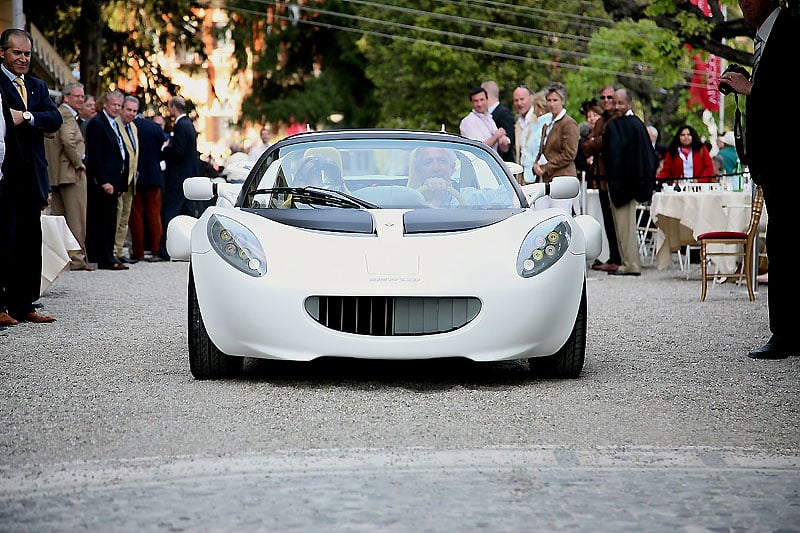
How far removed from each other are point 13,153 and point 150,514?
246 inches

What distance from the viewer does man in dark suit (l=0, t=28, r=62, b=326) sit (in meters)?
9.98

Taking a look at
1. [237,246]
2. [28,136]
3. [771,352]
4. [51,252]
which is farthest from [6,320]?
[771,352]

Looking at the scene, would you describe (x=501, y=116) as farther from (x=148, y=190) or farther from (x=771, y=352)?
(x=771, y=352)

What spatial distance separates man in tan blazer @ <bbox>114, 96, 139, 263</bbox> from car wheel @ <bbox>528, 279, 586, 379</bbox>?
10.7 metres

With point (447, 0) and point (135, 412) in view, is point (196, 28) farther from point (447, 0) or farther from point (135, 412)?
point (135, 412)

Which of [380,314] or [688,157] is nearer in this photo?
[380,314]

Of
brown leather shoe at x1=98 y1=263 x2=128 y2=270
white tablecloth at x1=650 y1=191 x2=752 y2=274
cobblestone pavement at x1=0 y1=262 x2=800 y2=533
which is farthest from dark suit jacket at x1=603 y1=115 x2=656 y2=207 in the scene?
cobblestone pavement at x1=0 y1=262 x2=800 y2=533

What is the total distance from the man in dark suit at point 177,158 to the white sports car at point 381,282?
11556 millimetres

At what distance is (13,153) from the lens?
10.0 metres

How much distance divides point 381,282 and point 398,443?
4.75 feet

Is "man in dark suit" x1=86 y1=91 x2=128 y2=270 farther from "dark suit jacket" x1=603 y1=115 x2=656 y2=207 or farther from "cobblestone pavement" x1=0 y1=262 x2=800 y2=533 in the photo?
"cobblestone pavement" x1=0 y1=262 x2=800 y2=533

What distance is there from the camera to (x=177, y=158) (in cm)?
1934

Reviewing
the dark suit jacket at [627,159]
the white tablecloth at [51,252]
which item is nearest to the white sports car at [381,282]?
the white tablecloth at [51,252]

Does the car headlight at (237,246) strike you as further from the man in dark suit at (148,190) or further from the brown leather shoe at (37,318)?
the man in dark suit at (148,190)
